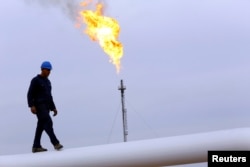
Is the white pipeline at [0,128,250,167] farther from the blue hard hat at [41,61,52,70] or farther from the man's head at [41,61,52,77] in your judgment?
the blue hard hat at [41,61,52,70]

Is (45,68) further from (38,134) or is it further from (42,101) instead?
(38,134)

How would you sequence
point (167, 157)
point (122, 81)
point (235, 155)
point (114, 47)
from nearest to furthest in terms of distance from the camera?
point (235, 155), point (167, 157), point (114, 47), point (122, 81)

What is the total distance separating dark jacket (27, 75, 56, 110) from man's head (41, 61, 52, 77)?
0.11 m

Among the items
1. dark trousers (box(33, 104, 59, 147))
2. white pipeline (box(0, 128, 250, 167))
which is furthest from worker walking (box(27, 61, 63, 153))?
white pipeline (box(0, 128, 250, 167))

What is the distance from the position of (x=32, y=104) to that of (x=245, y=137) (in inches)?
202

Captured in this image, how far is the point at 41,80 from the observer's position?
16.7 m

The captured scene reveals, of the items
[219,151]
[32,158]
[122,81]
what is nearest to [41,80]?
[32,158]

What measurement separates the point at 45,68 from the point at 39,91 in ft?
1.99

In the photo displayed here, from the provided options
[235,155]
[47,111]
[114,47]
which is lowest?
[235,155]

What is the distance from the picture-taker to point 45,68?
16.6m

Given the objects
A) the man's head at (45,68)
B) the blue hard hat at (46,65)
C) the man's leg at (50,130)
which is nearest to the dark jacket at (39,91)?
the man's head at (45,68)

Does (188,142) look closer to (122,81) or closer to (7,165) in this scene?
(7,165)

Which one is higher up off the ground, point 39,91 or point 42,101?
point 39,91

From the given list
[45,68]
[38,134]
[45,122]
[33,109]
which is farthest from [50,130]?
[45,68]
